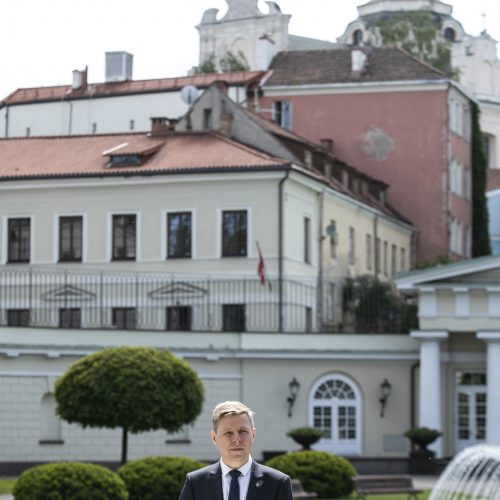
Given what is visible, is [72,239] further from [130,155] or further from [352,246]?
[352,246]

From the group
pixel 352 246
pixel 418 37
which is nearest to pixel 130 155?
pixel 352 246

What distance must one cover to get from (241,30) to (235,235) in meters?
36.4

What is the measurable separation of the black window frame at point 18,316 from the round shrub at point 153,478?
2178 cm

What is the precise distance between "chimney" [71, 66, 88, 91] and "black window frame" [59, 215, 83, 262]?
60.2ft

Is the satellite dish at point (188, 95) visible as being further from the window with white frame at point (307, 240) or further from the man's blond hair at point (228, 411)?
the man's blond hair at point (228, 411)

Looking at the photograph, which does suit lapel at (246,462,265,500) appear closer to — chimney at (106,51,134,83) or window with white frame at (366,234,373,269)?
window with white frame at (366,234,373,269)

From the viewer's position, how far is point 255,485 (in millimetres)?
8258

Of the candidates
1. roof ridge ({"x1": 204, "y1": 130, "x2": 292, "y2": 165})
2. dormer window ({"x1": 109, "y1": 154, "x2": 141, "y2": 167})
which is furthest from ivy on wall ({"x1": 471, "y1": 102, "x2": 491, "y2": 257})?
dormer window ({"x1": 109, "y1": 154, "x2": 141, "y2": 167})

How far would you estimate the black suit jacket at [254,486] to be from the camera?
325 inches

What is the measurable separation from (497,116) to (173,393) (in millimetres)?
60768

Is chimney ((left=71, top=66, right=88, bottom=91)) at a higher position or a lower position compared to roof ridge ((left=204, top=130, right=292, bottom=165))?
higher

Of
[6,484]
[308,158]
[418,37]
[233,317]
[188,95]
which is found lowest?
[6,484]

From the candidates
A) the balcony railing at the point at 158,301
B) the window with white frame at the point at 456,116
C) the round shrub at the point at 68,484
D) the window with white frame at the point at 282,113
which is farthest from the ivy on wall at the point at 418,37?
the round shrub at the point at 68,484

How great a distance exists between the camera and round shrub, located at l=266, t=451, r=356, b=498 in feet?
106
